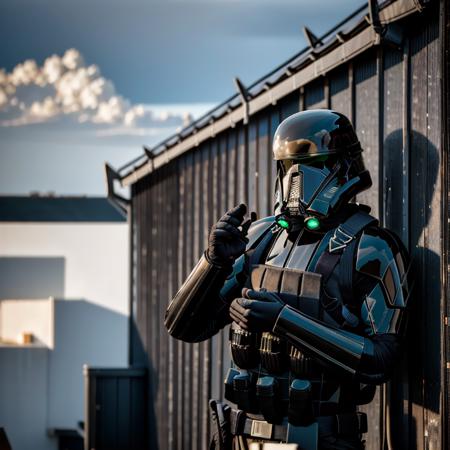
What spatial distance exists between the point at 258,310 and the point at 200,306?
2.62 feet

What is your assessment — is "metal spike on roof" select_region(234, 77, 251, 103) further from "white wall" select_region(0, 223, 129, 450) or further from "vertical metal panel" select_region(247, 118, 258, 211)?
"white wall" select_region(0, 223, 129, 450)

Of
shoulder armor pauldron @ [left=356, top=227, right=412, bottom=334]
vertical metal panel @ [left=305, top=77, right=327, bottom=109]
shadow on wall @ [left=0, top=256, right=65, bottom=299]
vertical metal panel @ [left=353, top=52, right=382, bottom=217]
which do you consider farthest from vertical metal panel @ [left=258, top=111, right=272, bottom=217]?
shadow on wall @ [left=0, top=256, right=65, bottom=299]

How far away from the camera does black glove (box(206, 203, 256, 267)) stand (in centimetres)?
615

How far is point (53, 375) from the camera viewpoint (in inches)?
1325

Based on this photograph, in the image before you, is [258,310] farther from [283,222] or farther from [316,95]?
[316,95]

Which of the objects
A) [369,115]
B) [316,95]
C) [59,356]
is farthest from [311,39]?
[59,356]

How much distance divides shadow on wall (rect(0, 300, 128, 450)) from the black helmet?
2670cm

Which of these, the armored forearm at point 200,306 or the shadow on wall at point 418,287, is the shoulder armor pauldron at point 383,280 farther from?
the armored forearm at point 200,306

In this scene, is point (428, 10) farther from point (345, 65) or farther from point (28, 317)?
point (28, 317)

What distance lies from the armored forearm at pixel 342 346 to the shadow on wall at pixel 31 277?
117 ft

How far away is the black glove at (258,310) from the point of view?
19.1 ft

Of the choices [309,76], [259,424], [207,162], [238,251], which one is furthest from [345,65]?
[207,162]

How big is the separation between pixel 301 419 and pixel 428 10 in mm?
2284

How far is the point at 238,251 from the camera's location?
6.20 m
